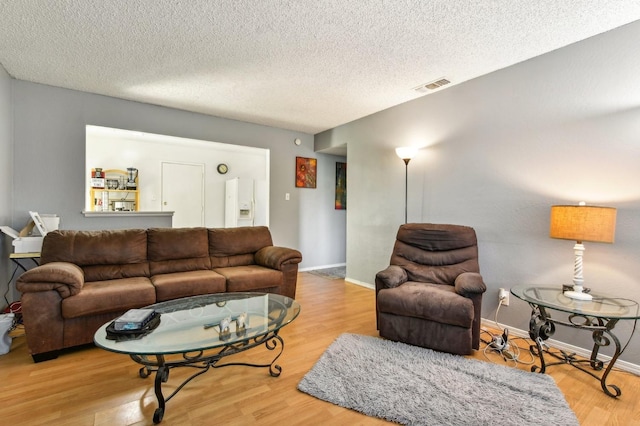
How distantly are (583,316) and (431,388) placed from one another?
967 millimetres

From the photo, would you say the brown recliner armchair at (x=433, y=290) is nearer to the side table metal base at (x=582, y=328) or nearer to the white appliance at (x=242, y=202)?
the side table metal base at (x=582, y=328)

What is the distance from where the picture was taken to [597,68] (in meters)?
2.29

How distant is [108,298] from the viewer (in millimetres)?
2291

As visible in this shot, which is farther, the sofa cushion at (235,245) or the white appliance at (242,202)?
the white appliance at (242,202)

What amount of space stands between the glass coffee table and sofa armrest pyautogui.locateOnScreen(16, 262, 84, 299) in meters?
0.67

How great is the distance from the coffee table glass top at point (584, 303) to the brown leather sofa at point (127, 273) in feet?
6.86

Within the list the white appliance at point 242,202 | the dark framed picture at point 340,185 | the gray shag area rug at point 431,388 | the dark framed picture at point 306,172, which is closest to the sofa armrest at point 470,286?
the gray shag area rug at point 431,388

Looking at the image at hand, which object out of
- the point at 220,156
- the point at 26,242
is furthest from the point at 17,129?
the point at 220,156

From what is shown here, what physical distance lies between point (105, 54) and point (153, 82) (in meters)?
0.60

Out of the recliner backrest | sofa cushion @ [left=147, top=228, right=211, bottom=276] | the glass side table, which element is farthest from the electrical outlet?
sofa cushion @ [left=147, top=228, right=211, bottom=276]

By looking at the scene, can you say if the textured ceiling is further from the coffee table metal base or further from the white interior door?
the white interior door

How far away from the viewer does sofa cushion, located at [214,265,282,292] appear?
292 centimetres

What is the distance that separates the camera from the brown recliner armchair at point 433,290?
2.23m

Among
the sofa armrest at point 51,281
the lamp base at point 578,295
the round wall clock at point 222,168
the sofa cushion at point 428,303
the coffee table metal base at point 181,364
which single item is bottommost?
the coffee table metal base at point 181,364
